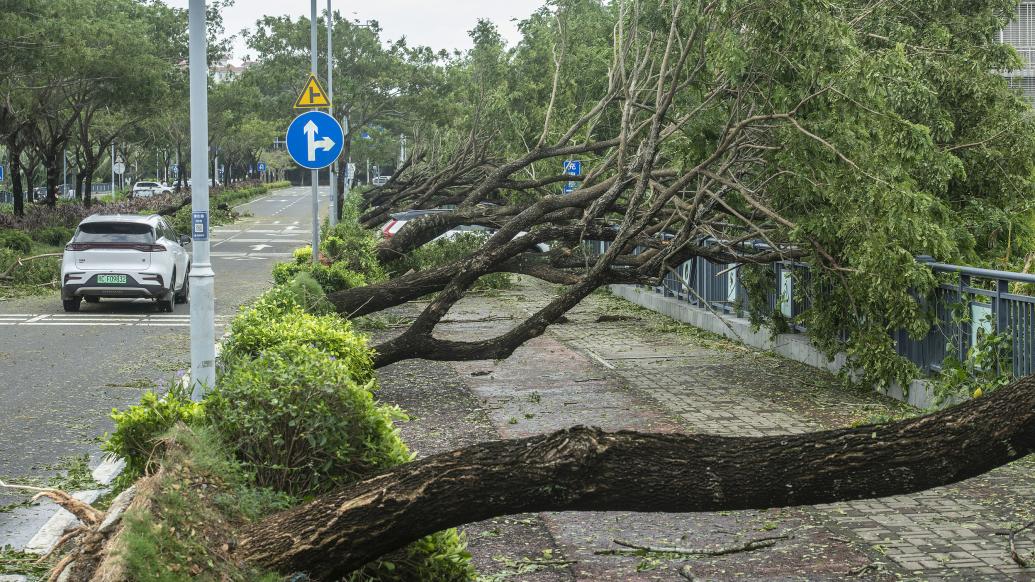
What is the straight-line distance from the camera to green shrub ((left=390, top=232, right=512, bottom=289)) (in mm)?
24484

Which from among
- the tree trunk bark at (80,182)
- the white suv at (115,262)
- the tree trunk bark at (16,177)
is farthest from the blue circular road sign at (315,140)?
the tree trunk bark at (80,182)

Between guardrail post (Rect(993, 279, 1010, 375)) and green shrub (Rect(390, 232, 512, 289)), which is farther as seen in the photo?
green shrub (Rect(390, 232, 512, 289))

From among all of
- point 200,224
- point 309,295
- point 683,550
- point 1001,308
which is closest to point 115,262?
point 309,295

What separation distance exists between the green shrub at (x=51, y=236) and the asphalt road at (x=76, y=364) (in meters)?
9.98

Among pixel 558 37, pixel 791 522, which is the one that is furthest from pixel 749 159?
pixel 558 37

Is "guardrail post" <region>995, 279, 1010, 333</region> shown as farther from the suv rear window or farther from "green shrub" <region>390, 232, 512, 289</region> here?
"green shrub" <region>390, 232, 512, 289</region>

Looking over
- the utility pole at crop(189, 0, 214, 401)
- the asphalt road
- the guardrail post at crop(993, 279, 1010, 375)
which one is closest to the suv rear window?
the asphalt road

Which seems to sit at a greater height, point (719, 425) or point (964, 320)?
point (964, 320)

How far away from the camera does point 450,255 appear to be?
82.5 feet

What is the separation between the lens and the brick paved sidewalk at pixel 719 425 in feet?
20.3

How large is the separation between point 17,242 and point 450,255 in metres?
12.5

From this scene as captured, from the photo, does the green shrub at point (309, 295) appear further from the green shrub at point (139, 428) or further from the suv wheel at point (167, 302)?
the suv wheel at point (167, 302)

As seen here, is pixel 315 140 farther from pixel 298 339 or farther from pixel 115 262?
pixel 298 339

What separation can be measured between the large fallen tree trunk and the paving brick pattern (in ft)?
4.53
